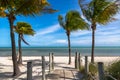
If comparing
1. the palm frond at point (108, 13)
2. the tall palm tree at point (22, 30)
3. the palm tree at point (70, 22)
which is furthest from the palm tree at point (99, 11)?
the tall palm tree at point (22, 30)

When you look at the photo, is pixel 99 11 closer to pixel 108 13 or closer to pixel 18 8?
pixel 108 13

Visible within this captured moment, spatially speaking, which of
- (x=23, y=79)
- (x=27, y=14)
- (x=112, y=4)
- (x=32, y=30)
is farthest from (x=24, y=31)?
(x=23, y=79)

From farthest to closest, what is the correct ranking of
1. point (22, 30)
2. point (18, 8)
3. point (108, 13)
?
1. point (22, 30)
2. point (108, 13)
3. point (18, 8)

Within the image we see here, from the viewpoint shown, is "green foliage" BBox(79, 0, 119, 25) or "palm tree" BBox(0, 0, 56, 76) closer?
"palm tree" BBox(0, 0, 56, 76)

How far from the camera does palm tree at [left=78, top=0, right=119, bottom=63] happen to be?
18281mm

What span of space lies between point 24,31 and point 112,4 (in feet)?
28.9

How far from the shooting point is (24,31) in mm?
23219

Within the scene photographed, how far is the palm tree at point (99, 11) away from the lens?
1828cm

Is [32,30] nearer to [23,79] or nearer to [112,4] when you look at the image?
[112,4]

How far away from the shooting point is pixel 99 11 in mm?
18594

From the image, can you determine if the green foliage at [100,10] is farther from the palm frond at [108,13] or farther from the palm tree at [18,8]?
the palm tree at [18,8]

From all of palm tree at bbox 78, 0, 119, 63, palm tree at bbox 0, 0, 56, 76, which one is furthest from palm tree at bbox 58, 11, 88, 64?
palm tree at bbox 0, 0, 56, 76

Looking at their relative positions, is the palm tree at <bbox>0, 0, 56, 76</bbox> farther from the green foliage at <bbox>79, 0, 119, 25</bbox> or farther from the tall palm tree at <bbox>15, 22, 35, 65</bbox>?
the tall palm tree at <bbox>15, 22, 35, 65</bbox>

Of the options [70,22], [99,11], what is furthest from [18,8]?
[70,22]
